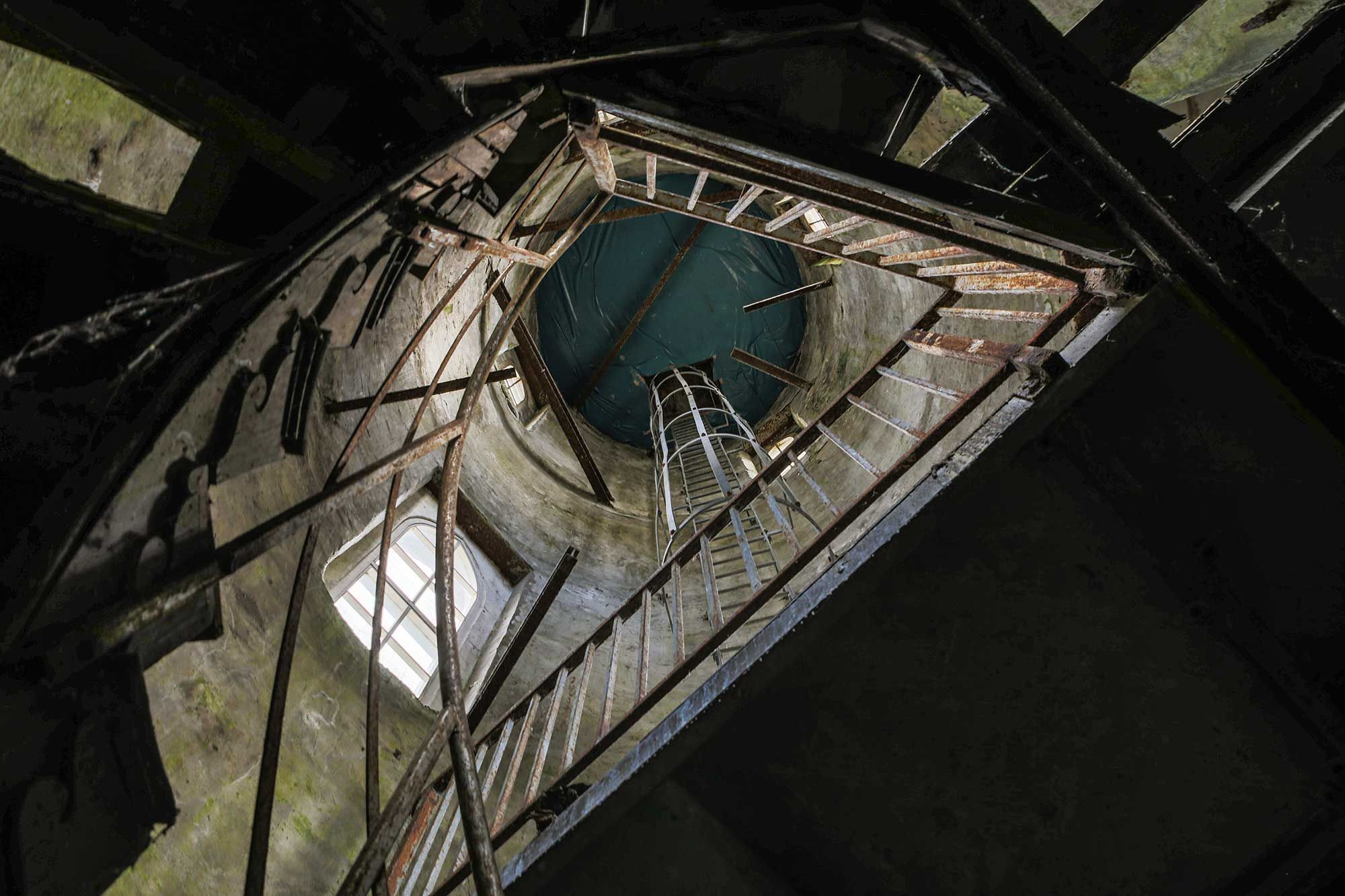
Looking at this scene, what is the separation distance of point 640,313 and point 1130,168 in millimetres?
10358

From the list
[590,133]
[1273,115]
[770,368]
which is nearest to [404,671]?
[590,133]

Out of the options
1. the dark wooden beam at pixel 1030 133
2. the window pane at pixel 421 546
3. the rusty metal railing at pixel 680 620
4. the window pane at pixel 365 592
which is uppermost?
the window pane at pixel 421 546

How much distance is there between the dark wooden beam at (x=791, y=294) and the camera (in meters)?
11.4

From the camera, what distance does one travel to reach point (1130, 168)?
249 centimetres

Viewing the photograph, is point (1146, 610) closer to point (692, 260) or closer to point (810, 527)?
point (810, 527)

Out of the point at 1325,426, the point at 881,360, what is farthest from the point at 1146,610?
the point at 881,360

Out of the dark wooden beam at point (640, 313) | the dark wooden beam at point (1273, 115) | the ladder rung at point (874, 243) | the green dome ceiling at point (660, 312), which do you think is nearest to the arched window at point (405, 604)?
the ladder rung at point (874, 243)

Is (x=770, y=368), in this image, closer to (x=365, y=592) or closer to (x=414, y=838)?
(x=365, y=592)

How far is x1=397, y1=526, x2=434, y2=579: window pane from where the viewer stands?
6.00m

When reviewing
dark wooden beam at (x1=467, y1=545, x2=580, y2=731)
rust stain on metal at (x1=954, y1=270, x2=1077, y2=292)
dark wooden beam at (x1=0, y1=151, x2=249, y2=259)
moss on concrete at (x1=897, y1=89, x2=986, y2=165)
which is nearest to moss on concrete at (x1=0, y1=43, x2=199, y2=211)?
dark wooden beam at (x1=0, y1=151, x2=249, y2=259)

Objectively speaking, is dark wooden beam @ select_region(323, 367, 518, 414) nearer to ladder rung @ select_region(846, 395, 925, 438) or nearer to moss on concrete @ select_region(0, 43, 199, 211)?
moss on concrete @ select_region(0, 43, 199, 211)

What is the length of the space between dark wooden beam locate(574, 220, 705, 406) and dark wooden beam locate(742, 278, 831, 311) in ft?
5.29

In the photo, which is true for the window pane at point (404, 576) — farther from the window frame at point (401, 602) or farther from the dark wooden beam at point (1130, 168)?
the dark wooden beam at point (1130, 168)

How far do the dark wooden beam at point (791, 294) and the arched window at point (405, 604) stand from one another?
293 inches
